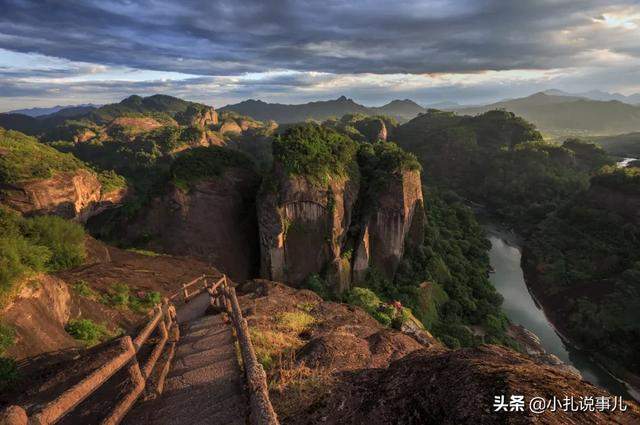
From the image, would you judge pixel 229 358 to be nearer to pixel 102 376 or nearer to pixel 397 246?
pixel 102 376

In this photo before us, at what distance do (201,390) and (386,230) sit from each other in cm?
2624

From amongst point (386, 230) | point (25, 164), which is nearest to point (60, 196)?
point (25, 164)

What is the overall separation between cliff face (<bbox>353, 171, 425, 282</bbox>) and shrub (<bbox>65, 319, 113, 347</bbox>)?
22.3m

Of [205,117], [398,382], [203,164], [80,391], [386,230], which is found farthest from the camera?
[205,117]

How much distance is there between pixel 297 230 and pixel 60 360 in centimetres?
1969

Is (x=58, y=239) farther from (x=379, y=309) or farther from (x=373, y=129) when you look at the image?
(x=373, y=129)

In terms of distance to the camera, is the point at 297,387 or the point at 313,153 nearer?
the point at 297,387

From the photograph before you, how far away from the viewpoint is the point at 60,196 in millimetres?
56844

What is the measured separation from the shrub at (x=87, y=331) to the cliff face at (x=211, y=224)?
16.6 m

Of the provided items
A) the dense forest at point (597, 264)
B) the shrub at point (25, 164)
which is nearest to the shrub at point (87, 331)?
the dense forest at point (597, 264)

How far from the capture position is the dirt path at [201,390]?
21.7 feet

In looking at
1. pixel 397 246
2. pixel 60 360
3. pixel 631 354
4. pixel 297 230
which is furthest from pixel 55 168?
pixel 631 354

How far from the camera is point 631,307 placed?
34.3 m

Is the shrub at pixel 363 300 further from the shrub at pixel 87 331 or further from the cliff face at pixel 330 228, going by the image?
the shrub at pixel 87 331
